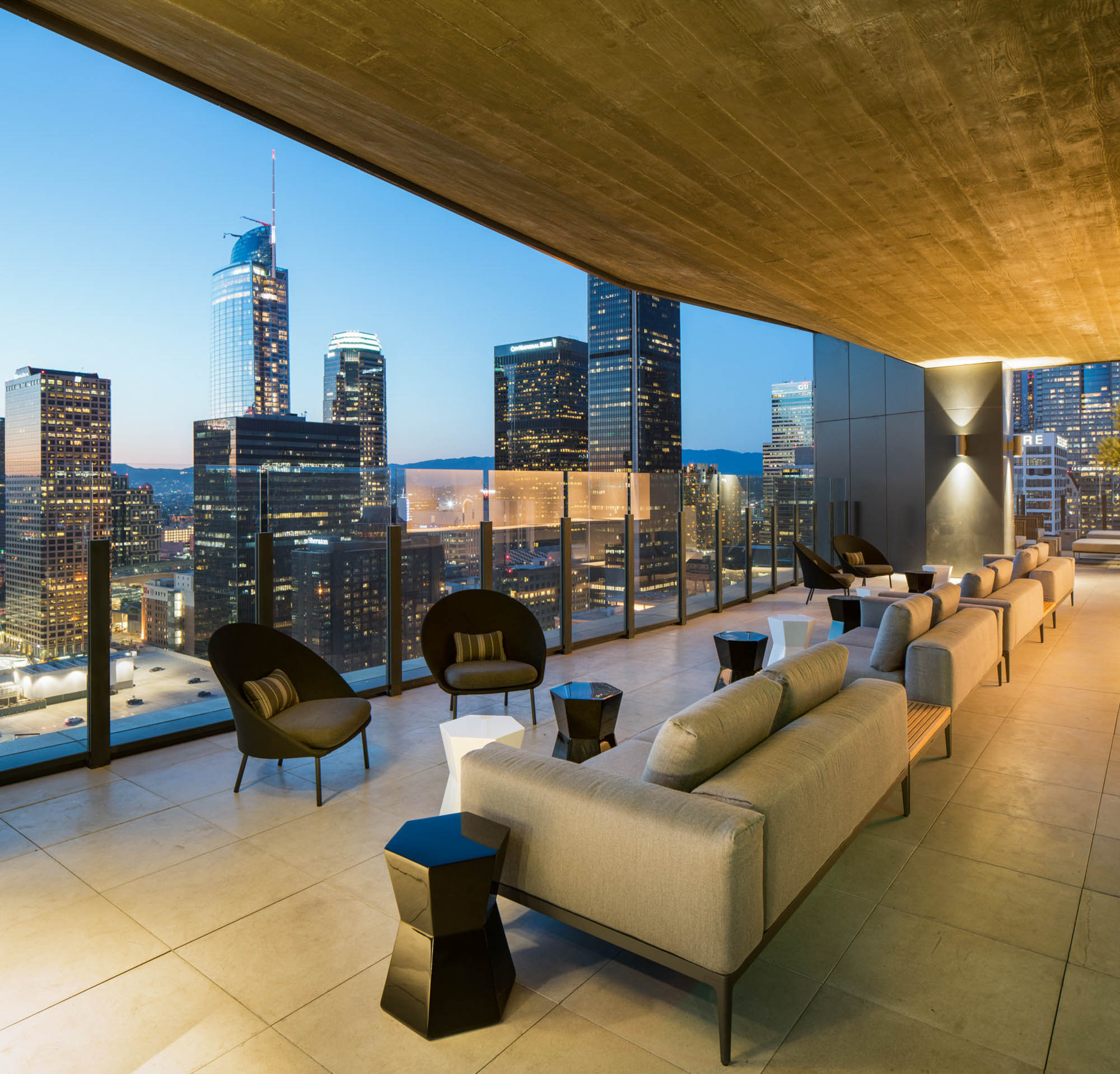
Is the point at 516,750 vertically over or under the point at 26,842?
over

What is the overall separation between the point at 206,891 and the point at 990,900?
2900 mm

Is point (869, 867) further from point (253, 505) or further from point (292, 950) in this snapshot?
point (253, 505)

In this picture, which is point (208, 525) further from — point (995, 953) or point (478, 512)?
point (995, 953)

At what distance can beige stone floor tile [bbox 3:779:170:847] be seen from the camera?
317cm

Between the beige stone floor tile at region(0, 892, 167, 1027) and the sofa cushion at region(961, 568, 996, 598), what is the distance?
6.04 meters

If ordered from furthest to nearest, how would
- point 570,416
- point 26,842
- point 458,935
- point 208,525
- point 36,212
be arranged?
point 570,416 < point 36,212 < point 208,525 < point 26,842 < point 458,935

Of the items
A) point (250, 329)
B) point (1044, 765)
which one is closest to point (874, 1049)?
point (1044, 765)

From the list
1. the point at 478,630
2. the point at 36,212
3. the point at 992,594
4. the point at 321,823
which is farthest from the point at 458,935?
the point at 36,212

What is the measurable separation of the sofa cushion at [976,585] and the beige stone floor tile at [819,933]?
4.15 m

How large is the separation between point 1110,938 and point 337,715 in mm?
3259

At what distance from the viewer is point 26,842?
3070mm

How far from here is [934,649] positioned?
4047 millimetres

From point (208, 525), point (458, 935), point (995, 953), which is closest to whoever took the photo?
point (458, 935)

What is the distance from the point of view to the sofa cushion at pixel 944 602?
4777 millimetres
